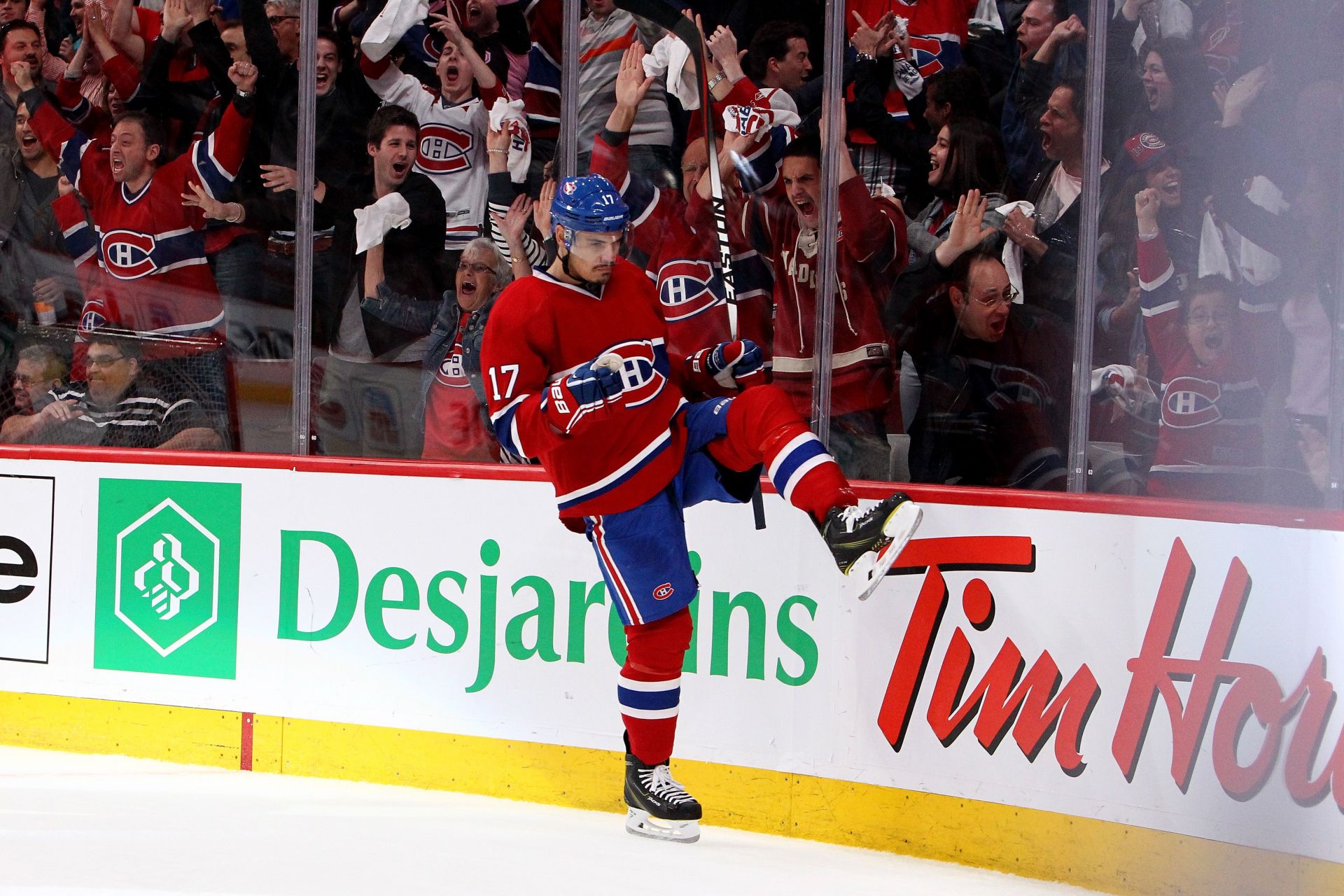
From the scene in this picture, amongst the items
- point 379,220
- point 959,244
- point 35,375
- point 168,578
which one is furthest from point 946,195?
point 35,375

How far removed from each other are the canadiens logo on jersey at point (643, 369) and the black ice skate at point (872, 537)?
566mm

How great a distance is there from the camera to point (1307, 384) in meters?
2.68

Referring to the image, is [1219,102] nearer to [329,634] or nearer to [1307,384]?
[1307,384]

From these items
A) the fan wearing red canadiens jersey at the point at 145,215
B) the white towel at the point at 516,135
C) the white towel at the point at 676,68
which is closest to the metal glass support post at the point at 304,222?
the fan wearing red canadiens jersey at the point at 145,215

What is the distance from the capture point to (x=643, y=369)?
2750 millimetres

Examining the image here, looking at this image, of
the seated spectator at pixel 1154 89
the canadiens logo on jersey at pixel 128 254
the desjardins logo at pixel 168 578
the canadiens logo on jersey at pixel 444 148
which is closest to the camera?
the seated spectator at pixel 1154 89

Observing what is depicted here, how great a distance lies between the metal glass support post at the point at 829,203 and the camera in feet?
10.7

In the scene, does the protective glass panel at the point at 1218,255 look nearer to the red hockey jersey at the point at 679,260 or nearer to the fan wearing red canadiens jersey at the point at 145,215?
the red hockey jersey at the point at 679,260

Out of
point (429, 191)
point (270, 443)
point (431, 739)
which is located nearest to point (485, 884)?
point (431, 739)

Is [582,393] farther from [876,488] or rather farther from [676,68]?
[676,68]

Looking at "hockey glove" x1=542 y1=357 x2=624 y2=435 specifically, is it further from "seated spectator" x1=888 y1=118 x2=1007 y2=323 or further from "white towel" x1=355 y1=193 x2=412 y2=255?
"white towel" x1=355 y1=193 x2=412 y2=255

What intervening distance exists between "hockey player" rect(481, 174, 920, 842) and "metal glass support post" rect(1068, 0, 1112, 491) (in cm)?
78

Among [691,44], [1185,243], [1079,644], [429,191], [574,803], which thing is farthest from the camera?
[429,191]

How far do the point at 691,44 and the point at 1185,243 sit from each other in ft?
4.65
